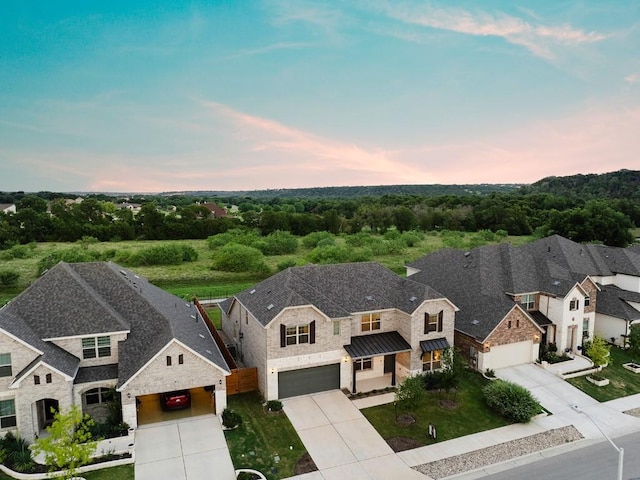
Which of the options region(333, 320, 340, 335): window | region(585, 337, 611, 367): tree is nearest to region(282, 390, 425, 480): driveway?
region(333, 320, 340, 335): window

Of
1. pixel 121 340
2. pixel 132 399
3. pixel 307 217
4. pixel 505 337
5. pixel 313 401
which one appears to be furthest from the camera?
pixel 307 217

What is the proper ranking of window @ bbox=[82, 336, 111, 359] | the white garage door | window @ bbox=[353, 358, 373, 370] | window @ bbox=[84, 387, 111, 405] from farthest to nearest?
the white garage door < window @ bbox=[353, 358, 373, 370] < window @ bbox=[84, 387, 111, 405] < window @ bbox=[82, 336, 111, 359]

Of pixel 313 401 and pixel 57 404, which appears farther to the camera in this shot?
pixel 313 401

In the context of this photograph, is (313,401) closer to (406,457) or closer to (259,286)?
(406,457)

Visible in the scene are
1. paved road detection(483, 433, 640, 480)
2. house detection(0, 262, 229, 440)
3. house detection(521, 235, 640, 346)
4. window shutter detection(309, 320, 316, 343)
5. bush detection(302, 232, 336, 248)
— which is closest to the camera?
paved road detection(483, 433, 640, 480)

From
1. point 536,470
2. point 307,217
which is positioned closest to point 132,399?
point 536,470

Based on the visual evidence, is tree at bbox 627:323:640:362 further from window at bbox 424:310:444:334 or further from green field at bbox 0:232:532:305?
green field at bbox 0:232:532:305
